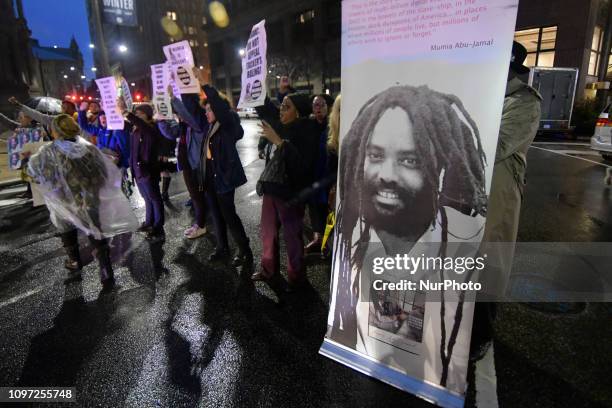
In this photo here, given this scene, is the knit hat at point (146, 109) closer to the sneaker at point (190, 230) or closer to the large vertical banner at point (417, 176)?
the sneaker at point (190, 230)

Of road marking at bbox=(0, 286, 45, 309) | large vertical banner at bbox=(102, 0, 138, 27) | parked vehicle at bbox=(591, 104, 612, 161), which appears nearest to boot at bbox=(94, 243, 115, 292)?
road marking at bbox=(0, 286, 45, 309)

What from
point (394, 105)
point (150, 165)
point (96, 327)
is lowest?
point (96, 327)

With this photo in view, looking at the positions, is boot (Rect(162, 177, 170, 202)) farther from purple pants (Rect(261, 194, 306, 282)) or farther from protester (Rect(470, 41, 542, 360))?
protester (Rect(470, 41, 542, 360))

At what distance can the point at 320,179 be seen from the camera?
13.6 ft

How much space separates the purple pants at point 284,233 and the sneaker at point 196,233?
204cm

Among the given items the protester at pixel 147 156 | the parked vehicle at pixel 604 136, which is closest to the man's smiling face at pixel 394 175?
the protester at pixel 147 156

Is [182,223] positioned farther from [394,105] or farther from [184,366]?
[394,105]

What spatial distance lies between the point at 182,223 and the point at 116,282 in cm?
210

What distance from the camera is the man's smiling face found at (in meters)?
2.14

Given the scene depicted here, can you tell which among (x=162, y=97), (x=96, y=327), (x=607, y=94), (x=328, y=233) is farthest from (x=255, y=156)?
(x=607, y=94)

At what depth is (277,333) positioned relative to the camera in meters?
3.07

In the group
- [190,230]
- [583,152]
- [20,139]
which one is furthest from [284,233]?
[583,152]

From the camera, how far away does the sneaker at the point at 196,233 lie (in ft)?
17.8

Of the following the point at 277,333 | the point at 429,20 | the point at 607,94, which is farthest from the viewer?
the point at 607,94
